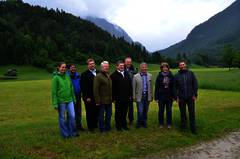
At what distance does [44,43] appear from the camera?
502ft

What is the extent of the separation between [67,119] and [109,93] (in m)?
1.82

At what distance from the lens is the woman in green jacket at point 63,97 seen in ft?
40.9

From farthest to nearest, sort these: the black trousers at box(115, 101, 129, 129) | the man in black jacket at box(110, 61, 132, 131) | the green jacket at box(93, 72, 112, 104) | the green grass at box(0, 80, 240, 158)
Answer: the black trousers at box(115, 101, 129, 129), the man in black jacket at box(110, 61, 132, 131), the green jacket at box(93, 72, 112, 104), the green grass at box(0, 80, 240, 158)

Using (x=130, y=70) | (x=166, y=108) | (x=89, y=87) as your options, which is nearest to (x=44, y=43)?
(x=130, y=70)

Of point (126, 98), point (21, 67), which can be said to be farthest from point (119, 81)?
point (21, 67)

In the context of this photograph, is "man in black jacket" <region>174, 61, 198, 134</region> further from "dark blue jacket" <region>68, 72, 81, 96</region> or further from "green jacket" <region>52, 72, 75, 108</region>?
"green jacket" <region>52, 72, 75, 108</region>

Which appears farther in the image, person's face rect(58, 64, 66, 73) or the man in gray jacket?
the man in gray jacket

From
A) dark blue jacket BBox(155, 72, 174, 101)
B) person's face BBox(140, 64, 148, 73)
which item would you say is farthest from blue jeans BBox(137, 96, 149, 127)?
person's face BBox(140, 64, 148, 73)

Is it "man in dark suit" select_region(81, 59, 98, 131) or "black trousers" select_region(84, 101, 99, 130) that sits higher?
"man in dark suit" select_region(81, 59, 98, 131)

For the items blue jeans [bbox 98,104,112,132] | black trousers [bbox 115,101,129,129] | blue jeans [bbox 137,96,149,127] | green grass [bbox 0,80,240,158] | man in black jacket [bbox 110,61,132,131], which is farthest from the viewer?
blue jeans [bbox 137,96,149,127]

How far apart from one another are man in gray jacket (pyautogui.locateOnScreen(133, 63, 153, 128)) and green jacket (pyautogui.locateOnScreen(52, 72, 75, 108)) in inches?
121

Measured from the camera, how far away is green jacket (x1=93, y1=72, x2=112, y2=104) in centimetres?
1321

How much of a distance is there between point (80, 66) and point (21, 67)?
23353 millimetres

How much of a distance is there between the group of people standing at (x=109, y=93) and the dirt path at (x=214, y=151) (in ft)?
4.88
